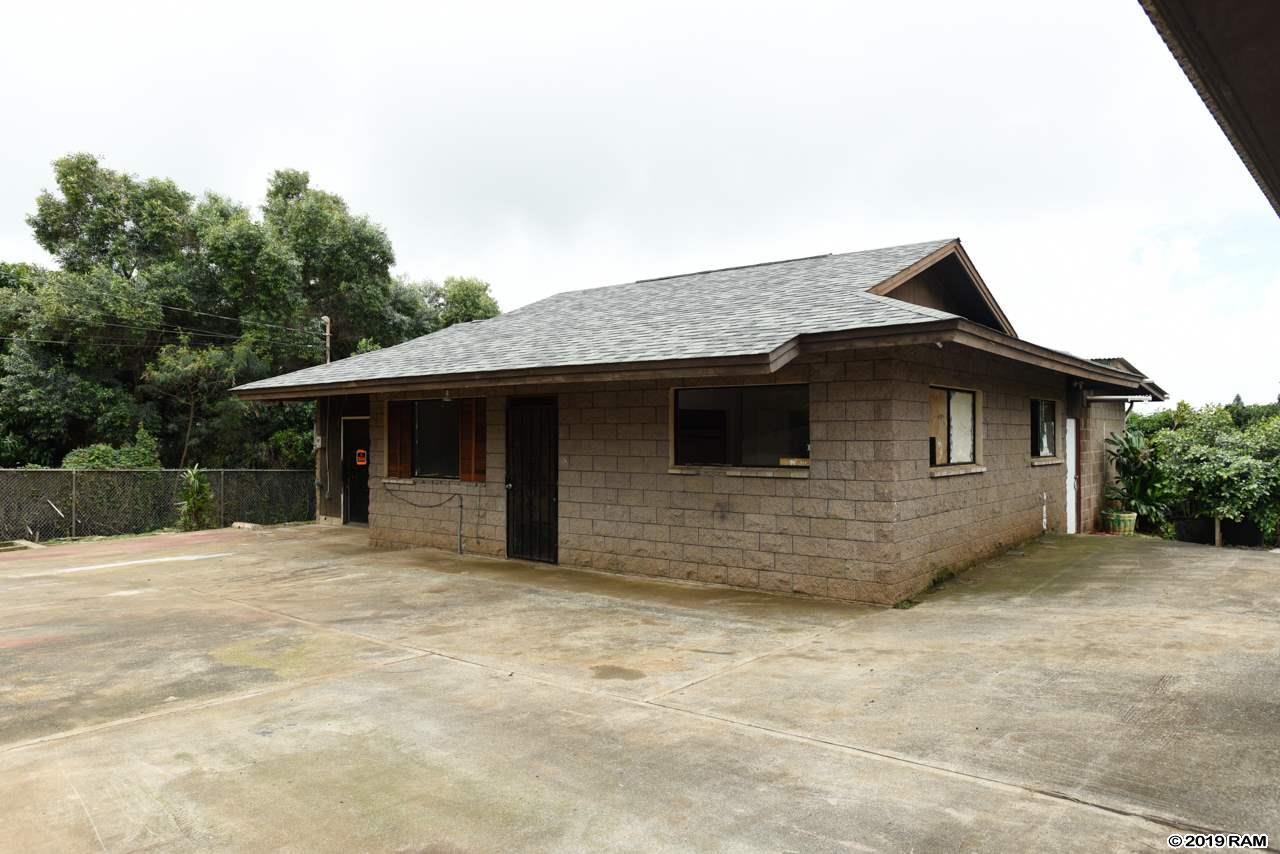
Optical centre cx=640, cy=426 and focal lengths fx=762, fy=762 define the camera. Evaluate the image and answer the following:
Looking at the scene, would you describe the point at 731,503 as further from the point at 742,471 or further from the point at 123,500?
the point at 123,500

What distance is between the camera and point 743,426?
8742mm

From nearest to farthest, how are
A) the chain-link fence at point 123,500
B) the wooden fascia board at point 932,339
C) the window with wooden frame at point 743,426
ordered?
the wooden fascia board at point 932,339 < the window with wooden frame at point 743,426 < the chain-link fence at point 123,500

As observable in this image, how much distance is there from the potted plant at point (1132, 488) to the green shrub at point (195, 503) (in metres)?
18.2

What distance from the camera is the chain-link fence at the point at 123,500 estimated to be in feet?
48.6

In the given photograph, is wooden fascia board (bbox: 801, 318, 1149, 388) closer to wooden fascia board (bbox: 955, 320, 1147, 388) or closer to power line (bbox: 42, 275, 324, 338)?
wooden fascia board (bbox: 955, 320, 1147, 388)

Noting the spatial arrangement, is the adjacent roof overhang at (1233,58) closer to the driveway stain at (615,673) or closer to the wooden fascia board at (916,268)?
the driveway stain at (615,673)

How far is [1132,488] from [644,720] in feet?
43.6

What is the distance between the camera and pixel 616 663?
5.76 metres

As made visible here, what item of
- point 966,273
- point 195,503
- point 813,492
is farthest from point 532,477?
point 195,503

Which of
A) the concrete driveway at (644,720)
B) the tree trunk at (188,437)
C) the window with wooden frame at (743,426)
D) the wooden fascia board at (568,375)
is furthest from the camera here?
the tree trunk at (188,437)

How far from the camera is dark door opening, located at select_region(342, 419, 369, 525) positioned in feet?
53.7

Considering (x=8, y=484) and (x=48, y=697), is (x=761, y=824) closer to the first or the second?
(x=48, y=697)

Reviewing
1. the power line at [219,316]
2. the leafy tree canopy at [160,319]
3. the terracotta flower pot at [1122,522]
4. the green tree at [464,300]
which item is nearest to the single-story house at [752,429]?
the terracotta flower pot at [1122,522]

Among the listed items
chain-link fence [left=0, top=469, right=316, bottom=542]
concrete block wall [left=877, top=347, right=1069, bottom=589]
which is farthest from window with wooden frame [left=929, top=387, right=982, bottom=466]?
chain-link fence [left=0, top=469, right=316, bottom=542]
